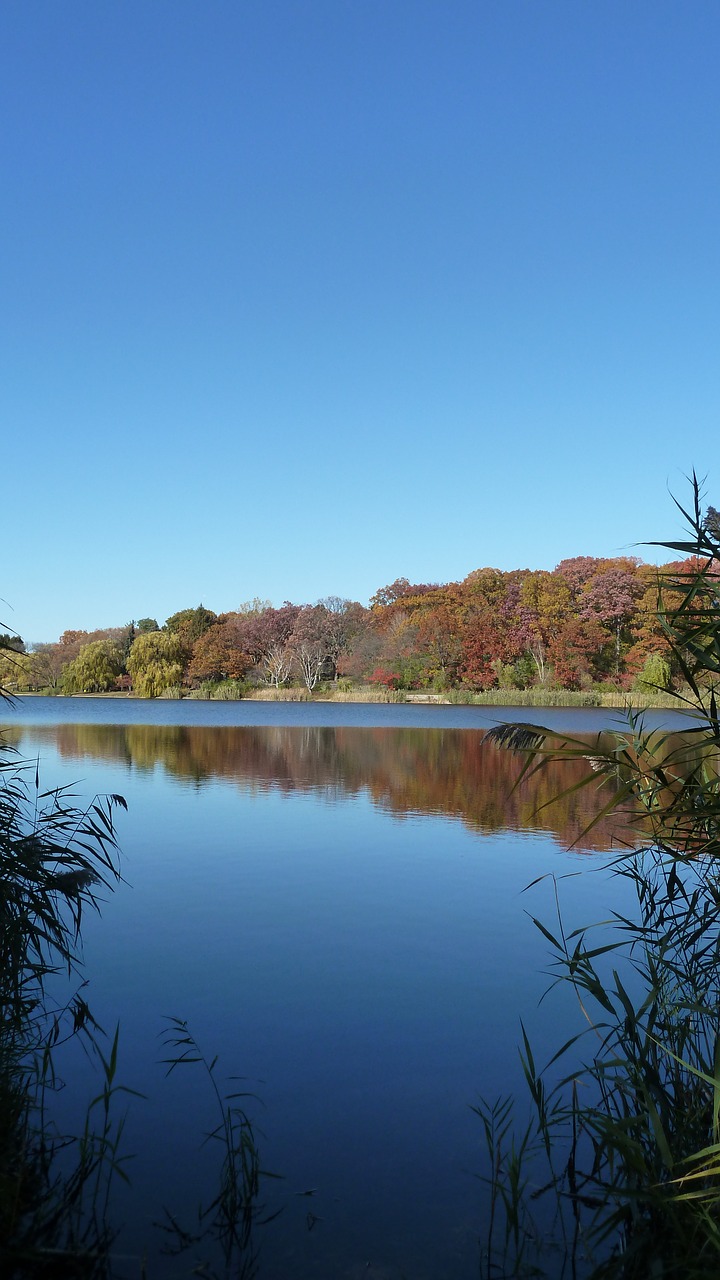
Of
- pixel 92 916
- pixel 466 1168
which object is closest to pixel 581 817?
pixel 92 916

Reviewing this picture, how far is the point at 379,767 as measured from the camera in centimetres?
1548

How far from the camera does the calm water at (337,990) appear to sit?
2703 millimetres

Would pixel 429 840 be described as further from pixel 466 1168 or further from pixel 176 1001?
pixel 466 1168

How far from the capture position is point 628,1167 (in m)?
2.33

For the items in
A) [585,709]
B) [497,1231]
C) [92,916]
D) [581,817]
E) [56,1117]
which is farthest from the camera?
[585,709]

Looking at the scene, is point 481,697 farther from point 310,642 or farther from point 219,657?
point 219,657

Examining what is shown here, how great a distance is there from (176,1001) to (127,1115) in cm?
115

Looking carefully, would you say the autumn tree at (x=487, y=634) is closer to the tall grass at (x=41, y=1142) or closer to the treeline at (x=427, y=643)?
the treeline at (x=427, y=643)

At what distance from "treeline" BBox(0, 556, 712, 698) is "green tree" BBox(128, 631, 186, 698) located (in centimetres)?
5

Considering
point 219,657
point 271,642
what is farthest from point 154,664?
point 271,642

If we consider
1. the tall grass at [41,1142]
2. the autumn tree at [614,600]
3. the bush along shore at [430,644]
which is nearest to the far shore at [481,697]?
the bush along shore at [430,644]

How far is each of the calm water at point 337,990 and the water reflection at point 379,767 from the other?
156mm

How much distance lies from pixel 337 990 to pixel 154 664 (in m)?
41.7

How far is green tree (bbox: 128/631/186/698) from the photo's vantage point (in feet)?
147
